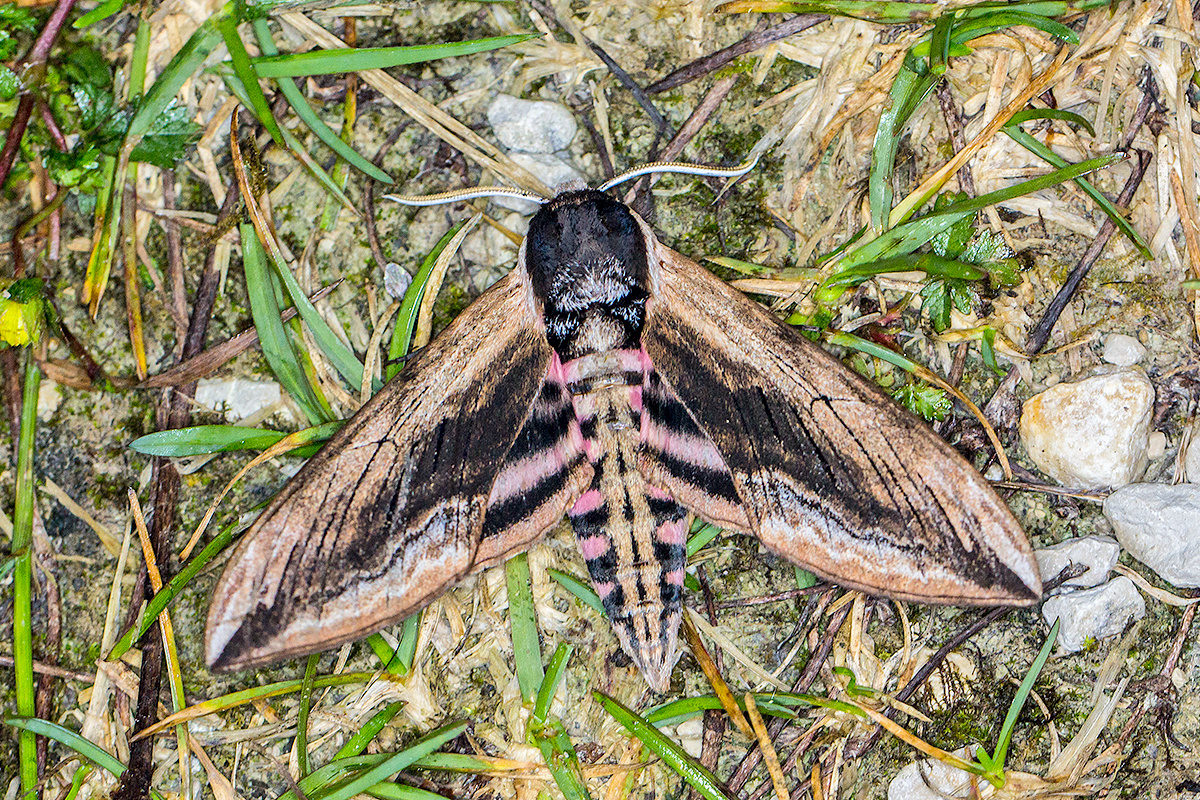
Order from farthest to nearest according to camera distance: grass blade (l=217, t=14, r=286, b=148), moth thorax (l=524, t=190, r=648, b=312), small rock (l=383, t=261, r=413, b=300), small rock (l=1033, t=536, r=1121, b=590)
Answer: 1. small rock (l=383, t=261, r=413, b=300)
2. grass blade (l=217, t=14, r=286, b=148)
3. small rock (l=1033, t=536, r=1121, b=590)
4. moth thorax (l=524, t=190, r=648, b=312)

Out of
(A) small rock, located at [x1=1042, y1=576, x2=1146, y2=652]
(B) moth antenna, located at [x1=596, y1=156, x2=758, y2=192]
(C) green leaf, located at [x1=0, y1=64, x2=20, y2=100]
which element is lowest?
(A) small rock, located at [x1=1042, y1=576, x2=1146, y2=652]

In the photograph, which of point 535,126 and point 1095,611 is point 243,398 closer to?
point 535,126

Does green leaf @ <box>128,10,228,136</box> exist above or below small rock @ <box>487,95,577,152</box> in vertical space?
above

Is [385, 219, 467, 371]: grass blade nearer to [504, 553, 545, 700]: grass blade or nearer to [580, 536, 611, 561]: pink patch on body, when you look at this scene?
[504, 553, 545, 700]: grass blade

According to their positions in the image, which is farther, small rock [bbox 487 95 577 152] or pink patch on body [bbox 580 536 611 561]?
small rock [bbox 487 95 577 152]

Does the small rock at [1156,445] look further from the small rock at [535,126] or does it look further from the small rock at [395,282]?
the small rock at [395,282]

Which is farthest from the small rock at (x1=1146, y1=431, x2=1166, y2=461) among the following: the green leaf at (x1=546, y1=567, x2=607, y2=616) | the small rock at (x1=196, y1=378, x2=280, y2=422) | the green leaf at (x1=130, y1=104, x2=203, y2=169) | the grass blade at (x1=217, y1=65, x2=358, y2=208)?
the green leaf at (x1=130, y1=104, x2=203, y2=169)

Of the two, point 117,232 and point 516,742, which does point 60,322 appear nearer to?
point 117,232
